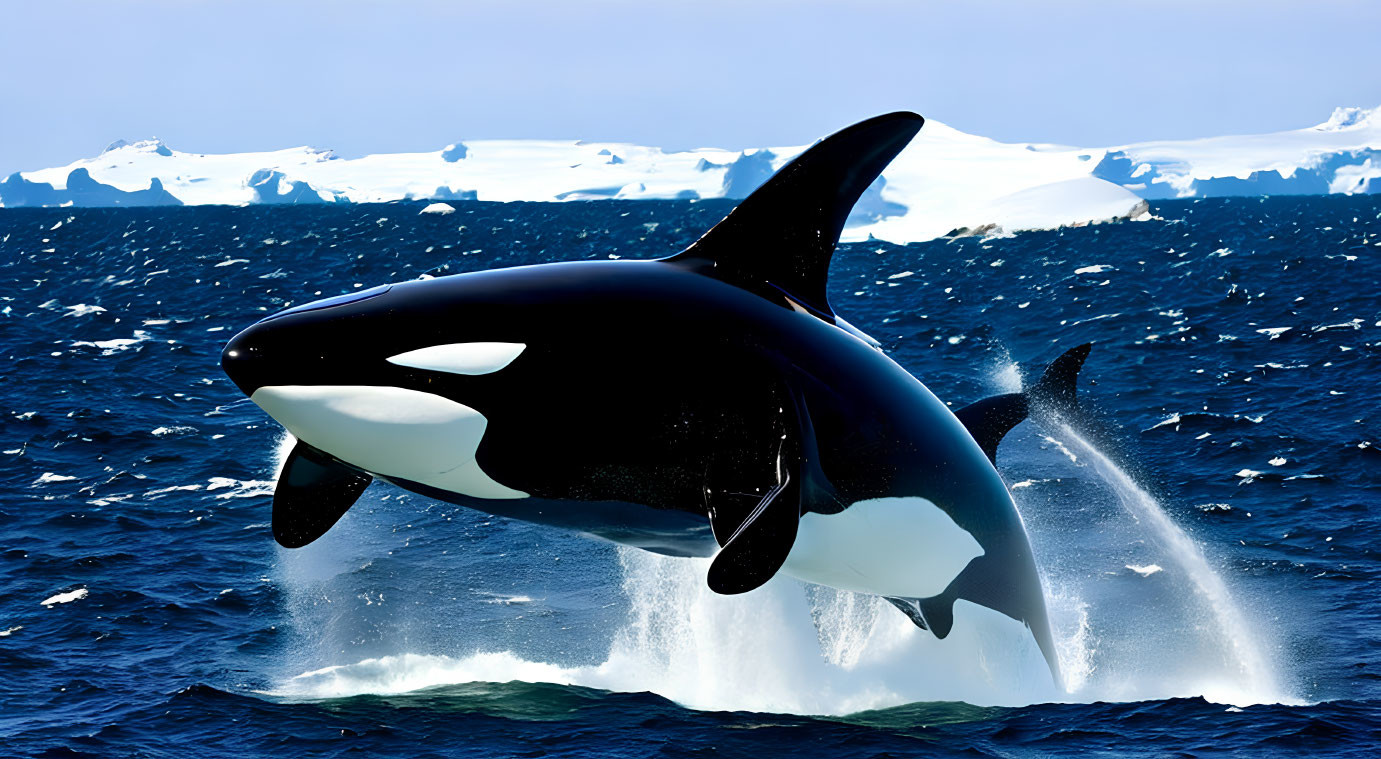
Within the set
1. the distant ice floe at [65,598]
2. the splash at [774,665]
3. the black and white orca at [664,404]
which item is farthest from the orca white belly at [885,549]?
the distant ice floe at [65,598]

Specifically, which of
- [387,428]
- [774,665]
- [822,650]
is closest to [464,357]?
[387,428]

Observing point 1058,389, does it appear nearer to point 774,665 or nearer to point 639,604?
point 774,665

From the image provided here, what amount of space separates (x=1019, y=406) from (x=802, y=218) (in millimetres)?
2625

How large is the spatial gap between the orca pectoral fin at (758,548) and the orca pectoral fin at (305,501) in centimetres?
221

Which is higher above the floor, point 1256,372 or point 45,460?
point 1256,372

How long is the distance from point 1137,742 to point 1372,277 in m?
46.0

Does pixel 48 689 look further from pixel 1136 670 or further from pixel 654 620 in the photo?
pixel 1136 670

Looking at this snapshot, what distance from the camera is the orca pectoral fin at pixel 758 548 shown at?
6391 millimetres

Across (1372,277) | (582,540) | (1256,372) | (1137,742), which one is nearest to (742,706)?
(1137,742)

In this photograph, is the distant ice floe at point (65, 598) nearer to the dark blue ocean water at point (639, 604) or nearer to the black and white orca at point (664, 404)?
the dark blue ocean water at point (639, 604)

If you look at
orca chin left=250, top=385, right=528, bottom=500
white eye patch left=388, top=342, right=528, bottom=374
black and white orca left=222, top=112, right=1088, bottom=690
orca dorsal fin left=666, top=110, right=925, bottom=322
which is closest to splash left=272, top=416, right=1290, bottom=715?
black and white orca left=222, top=112, right=1088, bottom=690

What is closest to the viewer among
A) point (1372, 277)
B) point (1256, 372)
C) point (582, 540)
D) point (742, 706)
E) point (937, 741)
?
point (937, 741)

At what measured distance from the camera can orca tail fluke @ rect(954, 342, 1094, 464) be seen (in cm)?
966

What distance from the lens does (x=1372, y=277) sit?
4931cm
